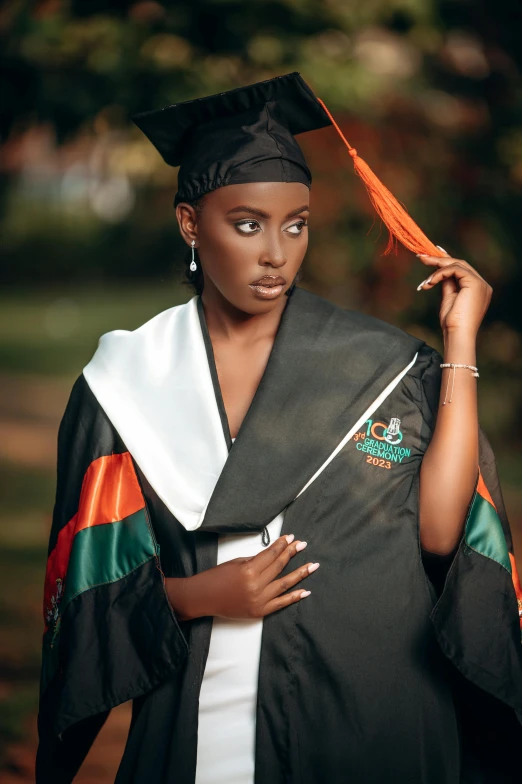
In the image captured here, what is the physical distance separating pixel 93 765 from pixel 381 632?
2.42 m

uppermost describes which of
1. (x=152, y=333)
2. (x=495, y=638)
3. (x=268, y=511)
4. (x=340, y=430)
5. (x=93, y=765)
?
(x=152, y=333)

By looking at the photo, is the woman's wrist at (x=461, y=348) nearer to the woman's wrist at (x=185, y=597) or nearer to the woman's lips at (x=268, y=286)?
the woman's lips at (x=268, y=286)

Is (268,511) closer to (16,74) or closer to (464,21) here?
(16,74)

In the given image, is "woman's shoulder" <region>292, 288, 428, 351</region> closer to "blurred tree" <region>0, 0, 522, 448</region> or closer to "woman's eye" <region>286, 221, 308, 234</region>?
"woman's eye" <region>286, 221, 308, 234</region>

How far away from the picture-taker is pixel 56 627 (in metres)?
2.43

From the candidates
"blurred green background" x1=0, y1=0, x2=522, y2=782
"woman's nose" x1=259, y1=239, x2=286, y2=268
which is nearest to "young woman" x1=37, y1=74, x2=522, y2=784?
"woman's nose" x1=259, y1=239, x2=286, y2=268

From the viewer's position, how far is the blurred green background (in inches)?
197

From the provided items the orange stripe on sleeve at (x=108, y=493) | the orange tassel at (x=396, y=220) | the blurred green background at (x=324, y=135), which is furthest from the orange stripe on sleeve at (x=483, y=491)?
the blurred green background at (x=324, y=135)

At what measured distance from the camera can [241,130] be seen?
7.54 feet

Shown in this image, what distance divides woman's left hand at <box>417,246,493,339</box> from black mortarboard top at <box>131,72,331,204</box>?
0.36 metres

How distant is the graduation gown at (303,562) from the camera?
219cm

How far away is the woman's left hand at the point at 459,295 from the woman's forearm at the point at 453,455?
2 cm

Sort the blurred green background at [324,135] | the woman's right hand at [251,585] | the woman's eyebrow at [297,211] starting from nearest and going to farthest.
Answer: the woman's right hand at [251,585] < the woman's eyebrow at [297,211] < the blurred green background at [324,135]

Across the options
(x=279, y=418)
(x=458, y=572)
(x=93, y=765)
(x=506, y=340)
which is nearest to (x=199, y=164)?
(x=279, y=418)
